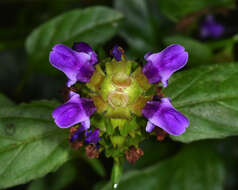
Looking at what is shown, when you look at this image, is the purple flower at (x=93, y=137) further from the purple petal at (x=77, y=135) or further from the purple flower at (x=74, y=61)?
the purple flower at (x=74, y=61)

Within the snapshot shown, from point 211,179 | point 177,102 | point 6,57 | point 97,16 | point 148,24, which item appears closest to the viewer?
point 177,102

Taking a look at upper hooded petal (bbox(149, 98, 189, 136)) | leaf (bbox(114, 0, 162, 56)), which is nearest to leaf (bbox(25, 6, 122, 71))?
leaf (bbox(114, 0, 162, 56))

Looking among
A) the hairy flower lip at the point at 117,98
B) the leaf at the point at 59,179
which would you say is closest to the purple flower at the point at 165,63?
the hairy flower lip at the point at 117,98

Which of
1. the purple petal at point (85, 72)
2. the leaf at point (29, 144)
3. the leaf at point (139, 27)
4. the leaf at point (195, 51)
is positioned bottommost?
the leaf at point (195, 51)

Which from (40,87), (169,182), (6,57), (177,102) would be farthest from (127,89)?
(6,57)

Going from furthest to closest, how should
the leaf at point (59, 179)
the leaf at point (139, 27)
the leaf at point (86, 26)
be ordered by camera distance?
1. the leaf at point (139, 27)
2. the leaf at point (59, 179)
3. the leaf at point (86, 26)

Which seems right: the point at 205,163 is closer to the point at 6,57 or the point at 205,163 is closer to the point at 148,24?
the point at 148,24

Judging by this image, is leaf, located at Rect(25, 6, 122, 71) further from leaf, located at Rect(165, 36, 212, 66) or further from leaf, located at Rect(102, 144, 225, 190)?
leaf, located at Rect(102, 144, 225, 190)

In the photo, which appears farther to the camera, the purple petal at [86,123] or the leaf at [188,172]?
the leaf at [188,172]

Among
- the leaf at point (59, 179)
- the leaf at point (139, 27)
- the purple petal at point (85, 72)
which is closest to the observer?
the purple petal at point (85, 72)
